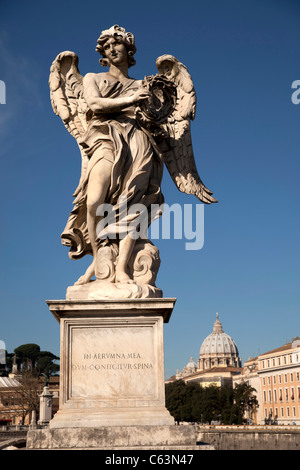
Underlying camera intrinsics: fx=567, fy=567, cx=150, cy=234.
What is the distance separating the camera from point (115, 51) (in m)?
8.59

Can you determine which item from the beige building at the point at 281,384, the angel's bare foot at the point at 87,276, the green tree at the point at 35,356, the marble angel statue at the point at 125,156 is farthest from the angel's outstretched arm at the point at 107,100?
the green tree at the point at 35,356

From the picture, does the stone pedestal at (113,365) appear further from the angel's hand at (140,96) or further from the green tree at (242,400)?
the green tree at (242,400)

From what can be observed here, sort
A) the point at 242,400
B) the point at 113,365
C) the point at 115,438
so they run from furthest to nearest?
the point at 242,400 → the point at 113,365 → the point at 115,438

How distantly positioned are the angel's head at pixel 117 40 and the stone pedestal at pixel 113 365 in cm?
394

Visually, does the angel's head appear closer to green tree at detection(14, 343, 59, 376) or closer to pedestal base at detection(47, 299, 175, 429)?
pedestal base at detection(47, 299, 175, 429)

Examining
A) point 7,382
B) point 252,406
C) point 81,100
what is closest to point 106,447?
point 81,100

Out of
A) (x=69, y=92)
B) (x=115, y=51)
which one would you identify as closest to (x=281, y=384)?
(x=69, y=92)

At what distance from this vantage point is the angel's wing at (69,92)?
919 cm

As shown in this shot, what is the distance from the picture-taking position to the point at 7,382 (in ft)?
313

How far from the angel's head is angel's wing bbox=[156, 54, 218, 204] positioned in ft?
1.65

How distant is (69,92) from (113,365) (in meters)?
4.61

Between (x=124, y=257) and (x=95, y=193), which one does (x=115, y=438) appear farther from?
(x=95, y=193)
